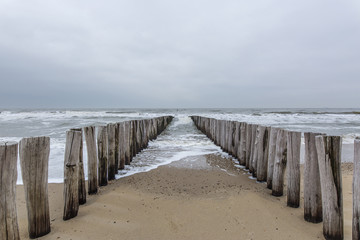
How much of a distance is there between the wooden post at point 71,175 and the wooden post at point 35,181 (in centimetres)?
35

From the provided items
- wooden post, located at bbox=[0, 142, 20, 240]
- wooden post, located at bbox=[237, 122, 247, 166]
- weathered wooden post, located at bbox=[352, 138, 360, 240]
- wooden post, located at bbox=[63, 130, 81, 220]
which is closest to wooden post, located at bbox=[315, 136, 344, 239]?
weathered wooden post, located at bbox=[352, 138, 360, 240]

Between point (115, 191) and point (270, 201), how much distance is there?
253 cm

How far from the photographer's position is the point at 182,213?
3.02 meters

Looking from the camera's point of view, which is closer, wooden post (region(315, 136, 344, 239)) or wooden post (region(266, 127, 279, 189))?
wooden post (region(315, 136, 344, 239))

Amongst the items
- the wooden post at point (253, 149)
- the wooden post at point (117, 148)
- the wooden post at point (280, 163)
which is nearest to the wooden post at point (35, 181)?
the wooden post at point (117, 148)

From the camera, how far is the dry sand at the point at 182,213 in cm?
254

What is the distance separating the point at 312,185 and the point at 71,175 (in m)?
3.05

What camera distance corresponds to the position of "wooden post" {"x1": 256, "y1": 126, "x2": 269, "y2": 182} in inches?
168

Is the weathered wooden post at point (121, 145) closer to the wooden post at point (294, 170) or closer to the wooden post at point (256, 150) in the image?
the wooden post at point (256, 150)

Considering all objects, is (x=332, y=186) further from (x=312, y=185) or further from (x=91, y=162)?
(x=91, y=162)

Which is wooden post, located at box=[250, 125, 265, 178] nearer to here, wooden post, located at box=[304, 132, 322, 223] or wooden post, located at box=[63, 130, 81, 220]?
wooden post, located at box=[304, 132, 322, 223]

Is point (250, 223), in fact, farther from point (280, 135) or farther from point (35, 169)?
point (35, 169)

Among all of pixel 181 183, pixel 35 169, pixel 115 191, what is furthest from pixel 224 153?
pixel 35 169

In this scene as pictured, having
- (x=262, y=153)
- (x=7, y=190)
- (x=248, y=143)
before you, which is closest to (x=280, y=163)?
(x=262, y=153)
